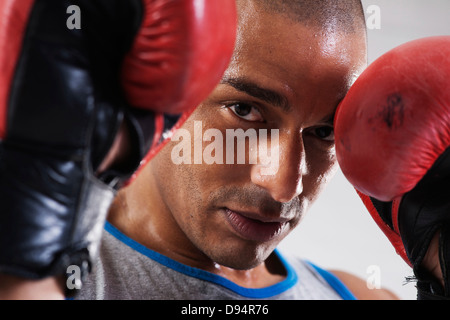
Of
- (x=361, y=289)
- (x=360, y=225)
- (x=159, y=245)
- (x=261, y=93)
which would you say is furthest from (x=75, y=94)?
(x=360, y=225)

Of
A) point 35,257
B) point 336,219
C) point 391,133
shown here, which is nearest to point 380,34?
point 336,219

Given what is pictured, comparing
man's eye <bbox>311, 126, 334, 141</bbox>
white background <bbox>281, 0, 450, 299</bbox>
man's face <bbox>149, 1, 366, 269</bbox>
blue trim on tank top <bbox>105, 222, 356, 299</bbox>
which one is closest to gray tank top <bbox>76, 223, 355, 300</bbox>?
blue trim on tank top <bbox>105, 222, 356, 299</bbox>

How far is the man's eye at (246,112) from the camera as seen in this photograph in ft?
3.49

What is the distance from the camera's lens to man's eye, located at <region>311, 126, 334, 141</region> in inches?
44.0

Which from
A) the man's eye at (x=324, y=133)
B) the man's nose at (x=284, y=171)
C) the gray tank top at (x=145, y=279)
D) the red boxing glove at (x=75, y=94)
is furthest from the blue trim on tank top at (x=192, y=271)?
the red boxing glove at (x=75, y=94)

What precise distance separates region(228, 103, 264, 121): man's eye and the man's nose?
2.7 inches

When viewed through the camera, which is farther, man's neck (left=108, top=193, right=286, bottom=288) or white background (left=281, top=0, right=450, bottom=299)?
white background (left=281, top=0, right=450, bottom=299)

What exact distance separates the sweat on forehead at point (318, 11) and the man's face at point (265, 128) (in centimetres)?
2

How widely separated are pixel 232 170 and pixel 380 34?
1.98 meters

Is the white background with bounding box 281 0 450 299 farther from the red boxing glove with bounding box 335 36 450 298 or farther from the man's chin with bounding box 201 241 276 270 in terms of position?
the red boxing glove with bounding box 335 36 450 298

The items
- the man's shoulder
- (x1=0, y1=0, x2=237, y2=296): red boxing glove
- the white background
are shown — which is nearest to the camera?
(x1=0, y1=0, x2=237, y2=296): red boxing glove

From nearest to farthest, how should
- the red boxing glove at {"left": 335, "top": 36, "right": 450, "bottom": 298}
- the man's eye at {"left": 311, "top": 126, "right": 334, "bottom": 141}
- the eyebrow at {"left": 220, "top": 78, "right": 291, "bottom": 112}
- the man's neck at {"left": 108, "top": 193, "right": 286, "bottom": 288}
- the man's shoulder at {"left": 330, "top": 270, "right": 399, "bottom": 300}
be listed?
the red boxing glove at {"left": 335, "top": 36, "right": 450, "bottom": 298} < the eyebrow at {"left": 220, "top": 78, "right": 291, "bottom": 112} < the man's eye at {"left": 311, "top": 126, "right": 334, "bottom": 141} < the man's neck at {"left": 108, "top": 193, "right": 286, "bottom": 288} < the man's shoulder at {"left": 330, "top": 270, "right": 399, "bottom": 300}

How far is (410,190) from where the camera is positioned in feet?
3.00

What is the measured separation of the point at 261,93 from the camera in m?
1.02
